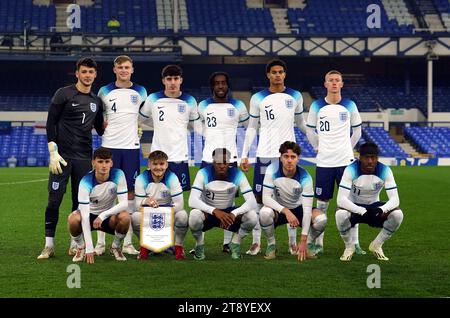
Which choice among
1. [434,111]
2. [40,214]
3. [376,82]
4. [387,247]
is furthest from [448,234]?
[376,82]

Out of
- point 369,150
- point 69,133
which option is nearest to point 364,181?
point 369,150

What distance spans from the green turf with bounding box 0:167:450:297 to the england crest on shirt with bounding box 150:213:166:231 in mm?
376

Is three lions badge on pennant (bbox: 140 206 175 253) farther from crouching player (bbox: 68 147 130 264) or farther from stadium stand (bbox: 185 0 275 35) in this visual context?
stadium stand (bbox: 185 0 275 35)

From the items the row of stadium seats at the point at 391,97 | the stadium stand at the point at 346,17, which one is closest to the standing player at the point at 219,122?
the row of stadium seats at the point at 391,97

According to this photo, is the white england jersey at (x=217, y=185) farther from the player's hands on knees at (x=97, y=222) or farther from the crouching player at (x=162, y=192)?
the player's hands on knees at (x=97, y=222)

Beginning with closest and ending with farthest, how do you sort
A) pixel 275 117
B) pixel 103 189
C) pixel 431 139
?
pixel 103 189 → pixel 275 117 → pixel 431 139

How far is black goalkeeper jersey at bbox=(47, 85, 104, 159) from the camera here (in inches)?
374

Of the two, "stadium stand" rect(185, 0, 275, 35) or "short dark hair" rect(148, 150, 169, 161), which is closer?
"short dark hair" rect(148, 150, 169, 161)

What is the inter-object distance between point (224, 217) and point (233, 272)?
1.00 meters

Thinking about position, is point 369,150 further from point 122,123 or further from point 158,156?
point 122,123

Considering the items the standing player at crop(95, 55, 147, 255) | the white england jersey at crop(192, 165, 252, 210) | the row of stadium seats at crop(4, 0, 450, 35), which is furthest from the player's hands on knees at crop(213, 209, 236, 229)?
the row of stadium seats at crop(4, 0, 450, 35)

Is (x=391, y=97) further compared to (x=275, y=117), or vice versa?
(x=391, y=97)

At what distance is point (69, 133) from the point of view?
9594 millimetres

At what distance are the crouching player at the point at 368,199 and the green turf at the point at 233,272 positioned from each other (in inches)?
11.5
